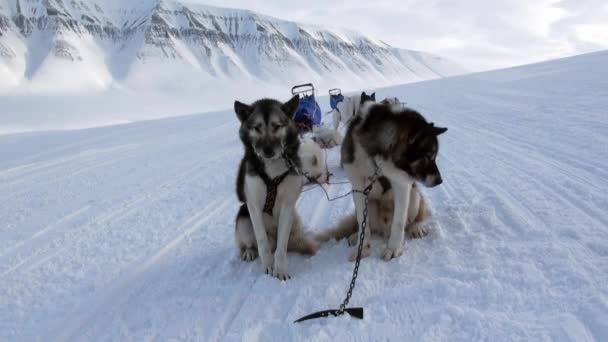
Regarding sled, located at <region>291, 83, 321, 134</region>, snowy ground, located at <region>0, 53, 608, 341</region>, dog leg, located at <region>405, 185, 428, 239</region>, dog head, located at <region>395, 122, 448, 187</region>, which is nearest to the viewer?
snowy ground, located at <region>0, 53, 608, 341</region>

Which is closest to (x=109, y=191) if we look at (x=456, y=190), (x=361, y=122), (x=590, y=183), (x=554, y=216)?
(x=361, y=122)

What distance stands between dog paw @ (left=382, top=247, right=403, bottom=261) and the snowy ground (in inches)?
1.9

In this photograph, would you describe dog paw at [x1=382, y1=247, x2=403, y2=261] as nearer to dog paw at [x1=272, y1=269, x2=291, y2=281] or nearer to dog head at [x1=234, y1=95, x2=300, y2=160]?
dog paw at [x1=272, y1=269, x2=291, y2=281]

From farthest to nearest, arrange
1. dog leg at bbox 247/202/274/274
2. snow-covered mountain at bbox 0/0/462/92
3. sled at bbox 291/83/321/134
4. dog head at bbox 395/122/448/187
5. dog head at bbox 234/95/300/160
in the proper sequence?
snow-covered mountain at bbox 0/0/462/92, sled at bbox 291/83/321/134, dog leg at bbox 247/202/274/274, dog head at bbox 234/95/300/160, dog head at bbox 395/122/448/187

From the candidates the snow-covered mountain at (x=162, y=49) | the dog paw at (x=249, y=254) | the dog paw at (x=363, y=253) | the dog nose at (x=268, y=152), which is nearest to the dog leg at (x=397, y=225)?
the dog paw at (x=363, y=253)

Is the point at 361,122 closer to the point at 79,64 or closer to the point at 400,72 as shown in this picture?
the point at 79,64

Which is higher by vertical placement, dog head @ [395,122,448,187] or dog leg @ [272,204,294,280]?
dog head @ [395,122,448,187]

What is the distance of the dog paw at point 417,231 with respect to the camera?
10.5ft

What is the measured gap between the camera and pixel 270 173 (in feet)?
9.03

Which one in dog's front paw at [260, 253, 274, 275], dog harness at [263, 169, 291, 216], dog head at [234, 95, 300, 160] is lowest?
dog's front paw at [260, 253, 274, 275]

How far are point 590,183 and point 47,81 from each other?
9145 centimetres

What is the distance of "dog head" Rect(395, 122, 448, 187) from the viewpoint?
8.57 ft

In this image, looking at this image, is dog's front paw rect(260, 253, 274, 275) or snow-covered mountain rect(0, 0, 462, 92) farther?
snow-covered mountain rect(0, 0, 462, 92)

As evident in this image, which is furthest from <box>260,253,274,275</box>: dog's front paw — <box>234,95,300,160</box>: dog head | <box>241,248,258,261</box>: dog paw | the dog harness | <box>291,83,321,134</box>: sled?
<box>291,83,321,134</box>: sled
